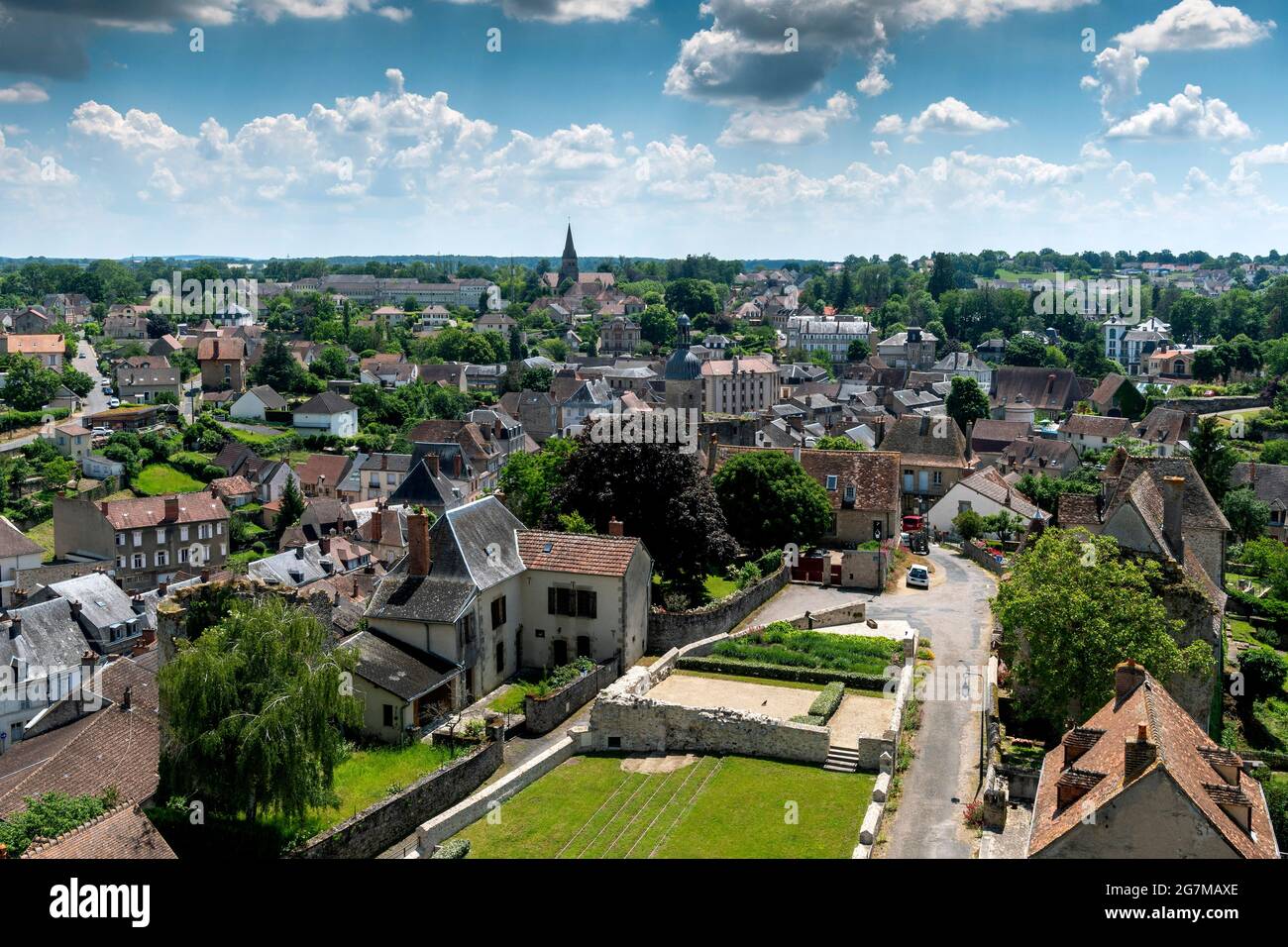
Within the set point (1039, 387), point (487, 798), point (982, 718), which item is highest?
point (1039, 387)

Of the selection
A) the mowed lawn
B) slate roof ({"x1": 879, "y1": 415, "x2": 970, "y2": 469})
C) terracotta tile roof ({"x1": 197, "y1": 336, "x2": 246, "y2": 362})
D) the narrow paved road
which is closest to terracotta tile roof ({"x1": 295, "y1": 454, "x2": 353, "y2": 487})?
terracotta tile roof ({"x1": 197, "y1": 336, "x2": 246, "y2": 362})

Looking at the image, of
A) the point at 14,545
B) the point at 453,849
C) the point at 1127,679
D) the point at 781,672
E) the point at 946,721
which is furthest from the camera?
the point at 14,545

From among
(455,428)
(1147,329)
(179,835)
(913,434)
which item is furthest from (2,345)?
(1147,329)

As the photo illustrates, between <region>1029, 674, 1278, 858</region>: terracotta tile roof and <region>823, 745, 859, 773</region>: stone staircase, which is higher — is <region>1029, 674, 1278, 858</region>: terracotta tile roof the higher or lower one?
the higher one

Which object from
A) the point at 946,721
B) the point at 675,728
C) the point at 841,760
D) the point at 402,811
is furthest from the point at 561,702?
the point at 946,721

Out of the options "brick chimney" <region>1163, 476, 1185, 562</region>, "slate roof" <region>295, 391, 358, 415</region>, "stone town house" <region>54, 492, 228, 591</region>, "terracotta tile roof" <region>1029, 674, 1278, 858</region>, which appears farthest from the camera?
"slate roof" <region>295, 391, 358, 415</region>

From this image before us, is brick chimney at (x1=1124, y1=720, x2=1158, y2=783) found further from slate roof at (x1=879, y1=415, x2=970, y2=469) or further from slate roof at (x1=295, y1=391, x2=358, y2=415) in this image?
slate roof at (x1=295, y1=391, x2=358, y2=415)

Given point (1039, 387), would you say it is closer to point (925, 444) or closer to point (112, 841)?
point (925, 444)
